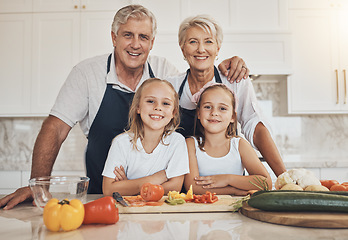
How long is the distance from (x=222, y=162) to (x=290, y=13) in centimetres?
207

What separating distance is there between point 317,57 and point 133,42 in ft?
6.71

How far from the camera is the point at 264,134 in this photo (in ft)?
5.21

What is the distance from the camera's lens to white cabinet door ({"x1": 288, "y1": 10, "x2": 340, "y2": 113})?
9.78 ft

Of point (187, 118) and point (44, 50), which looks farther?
point (44, 50)

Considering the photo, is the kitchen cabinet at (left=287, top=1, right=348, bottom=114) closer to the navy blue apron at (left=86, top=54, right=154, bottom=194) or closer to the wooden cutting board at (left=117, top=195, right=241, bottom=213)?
the navy blue apron at (left=86, top=54, right=154, bottom=194)

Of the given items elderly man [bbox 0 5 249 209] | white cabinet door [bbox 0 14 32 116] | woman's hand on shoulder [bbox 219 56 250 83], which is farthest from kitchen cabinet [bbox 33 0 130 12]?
woman's hand on shoulder [bbox 219 56 250 83]

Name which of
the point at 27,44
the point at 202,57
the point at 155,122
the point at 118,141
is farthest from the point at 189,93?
the point at 27,44

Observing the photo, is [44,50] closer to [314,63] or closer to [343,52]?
[314,63]

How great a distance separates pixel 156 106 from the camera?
145cm

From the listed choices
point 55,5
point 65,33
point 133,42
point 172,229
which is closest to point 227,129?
point 133,42

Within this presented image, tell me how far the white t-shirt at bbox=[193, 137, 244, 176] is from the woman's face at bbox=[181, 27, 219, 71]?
43 centimetres

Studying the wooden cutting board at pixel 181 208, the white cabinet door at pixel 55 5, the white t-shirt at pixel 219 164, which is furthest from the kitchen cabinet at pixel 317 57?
the wooden cutting board at pixel 181 208

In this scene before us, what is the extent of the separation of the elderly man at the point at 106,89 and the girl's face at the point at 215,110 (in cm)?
20

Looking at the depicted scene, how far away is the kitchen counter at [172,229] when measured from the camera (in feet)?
2.49
